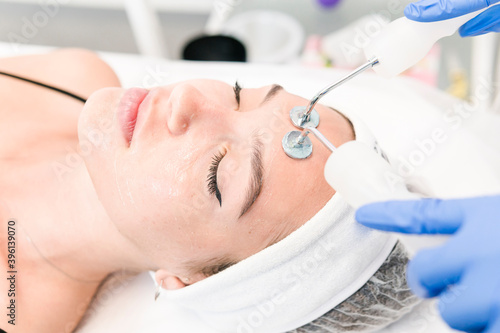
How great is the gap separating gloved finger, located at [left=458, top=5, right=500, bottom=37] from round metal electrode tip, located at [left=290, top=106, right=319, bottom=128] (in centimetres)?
39

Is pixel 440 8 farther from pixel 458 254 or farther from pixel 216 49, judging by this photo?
pixel 216 49

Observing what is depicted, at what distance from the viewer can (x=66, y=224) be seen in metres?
1.11

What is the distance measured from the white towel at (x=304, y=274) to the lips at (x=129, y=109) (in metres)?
0.36

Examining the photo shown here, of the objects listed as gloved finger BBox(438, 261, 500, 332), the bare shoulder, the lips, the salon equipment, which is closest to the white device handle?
the salon equipment

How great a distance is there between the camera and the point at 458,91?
1.92 meters

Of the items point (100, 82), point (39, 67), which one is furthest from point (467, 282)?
point (39, 67)

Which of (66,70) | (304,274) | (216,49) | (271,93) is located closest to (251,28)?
(216,49)

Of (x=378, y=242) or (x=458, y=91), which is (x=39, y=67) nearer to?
(x=378, y=242)

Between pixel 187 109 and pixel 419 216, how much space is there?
1.60 ft

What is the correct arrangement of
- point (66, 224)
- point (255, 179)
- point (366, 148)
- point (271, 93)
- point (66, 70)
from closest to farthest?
point (366, 148) → point (255, 179) → point (271, 93) → point (66, 224) → point (66, 70)

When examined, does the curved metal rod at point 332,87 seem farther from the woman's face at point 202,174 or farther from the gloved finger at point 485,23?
the gloved finger at point 485,23

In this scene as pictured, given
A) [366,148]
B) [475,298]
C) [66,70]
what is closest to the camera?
[475,298]

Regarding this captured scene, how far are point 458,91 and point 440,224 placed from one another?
4.78ft

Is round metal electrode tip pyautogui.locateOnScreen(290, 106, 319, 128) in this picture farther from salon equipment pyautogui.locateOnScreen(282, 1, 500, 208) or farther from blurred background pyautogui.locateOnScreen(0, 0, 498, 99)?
blurred background pyautogui.locateOnScreen(0, 0, 498, 99)
